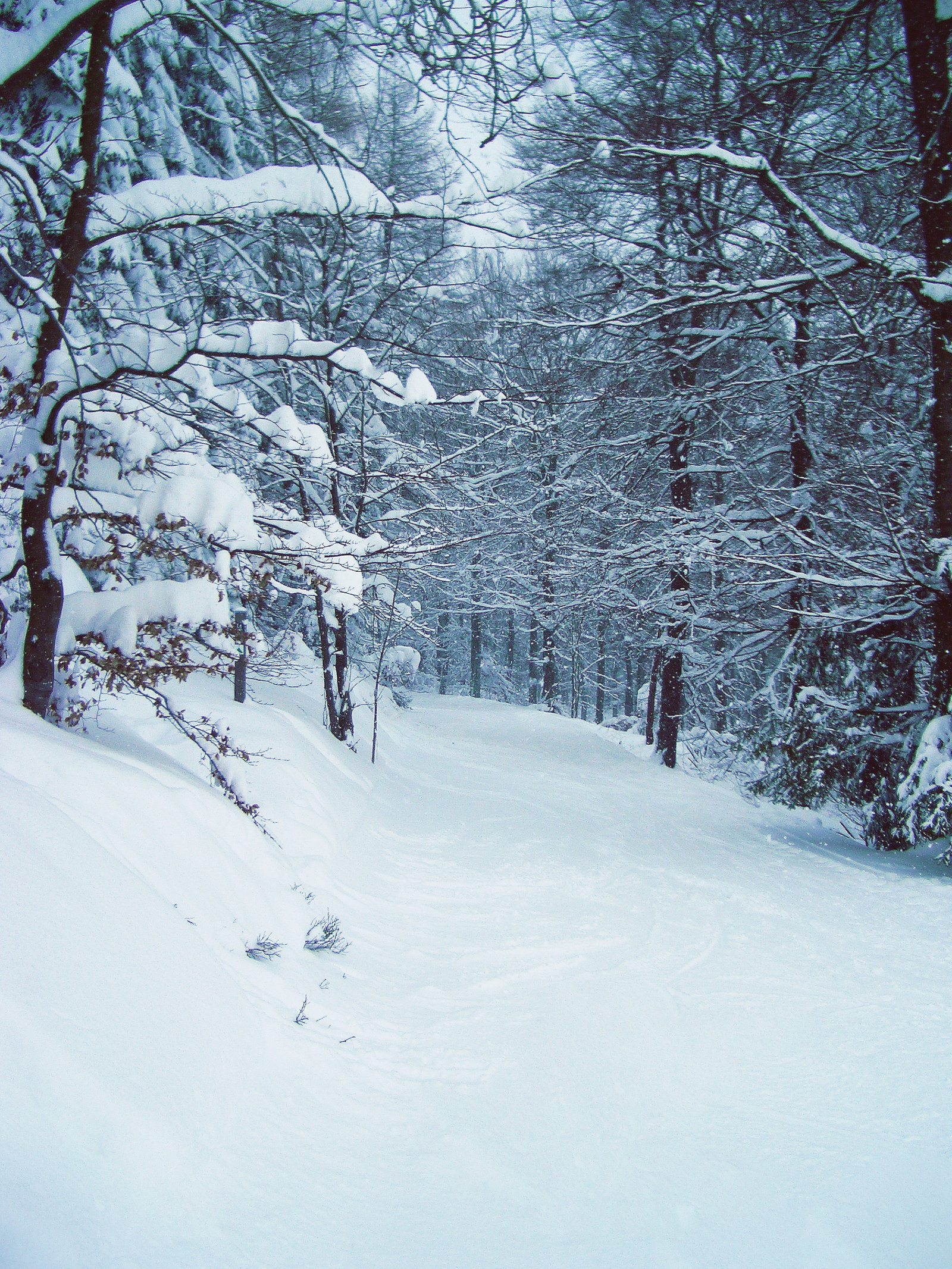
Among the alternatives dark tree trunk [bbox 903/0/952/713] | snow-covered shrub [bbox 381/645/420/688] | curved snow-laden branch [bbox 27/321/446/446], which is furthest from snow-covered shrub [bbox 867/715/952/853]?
snow-covered shrub [bbox 381/645/420/688]

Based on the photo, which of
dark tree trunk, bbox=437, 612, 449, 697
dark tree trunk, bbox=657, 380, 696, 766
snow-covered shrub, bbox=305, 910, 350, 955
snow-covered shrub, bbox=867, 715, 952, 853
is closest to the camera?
snow-covered shrub, bbox=305, 910, 350, 955

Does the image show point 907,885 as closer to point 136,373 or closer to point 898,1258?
point 898,1258

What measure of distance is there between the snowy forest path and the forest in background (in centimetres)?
157

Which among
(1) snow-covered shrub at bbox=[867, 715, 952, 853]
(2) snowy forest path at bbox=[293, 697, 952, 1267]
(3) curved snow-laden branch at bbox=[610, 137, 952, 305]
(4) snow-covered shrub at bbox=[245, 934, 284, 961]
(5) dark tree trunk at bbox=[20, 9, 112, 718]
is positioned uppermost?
(3) curved snow-laden branch at bbox=[610, 137, 952, 305]

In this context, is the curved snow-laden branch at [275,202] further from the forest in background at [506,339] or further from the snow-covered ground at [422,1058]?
the snow-covered ground at [422,1058]

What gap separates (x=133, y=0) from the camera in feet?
10.8

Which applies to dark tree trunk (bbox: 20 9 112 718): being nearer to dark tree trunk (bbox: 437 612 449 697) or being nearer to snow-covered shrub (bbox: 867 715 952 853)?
snow-covered shrub (bbox: 867 715 952 853)

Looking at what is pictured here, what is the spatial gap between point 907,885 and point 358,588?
492 centimetres

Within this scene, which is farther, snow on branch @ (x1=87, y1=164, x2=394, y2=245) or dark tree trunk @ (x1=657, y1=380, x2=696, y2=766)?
dark tree trunk @ (x1=657, y1=380, x2=696, y2=766)

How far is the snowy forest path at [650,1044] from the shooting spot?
2.11 meters

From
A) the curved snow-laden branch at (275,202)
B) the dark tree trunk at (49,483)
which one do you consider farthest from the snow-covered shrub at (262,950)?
the curved snow-laden branch at (275,202)

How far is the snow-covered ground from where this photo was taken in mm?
1792

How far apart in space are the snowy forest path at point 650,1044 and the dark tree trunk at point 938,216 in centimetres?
203

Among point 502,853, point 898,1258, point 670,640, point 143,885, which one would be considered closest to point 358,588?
point 502,853
